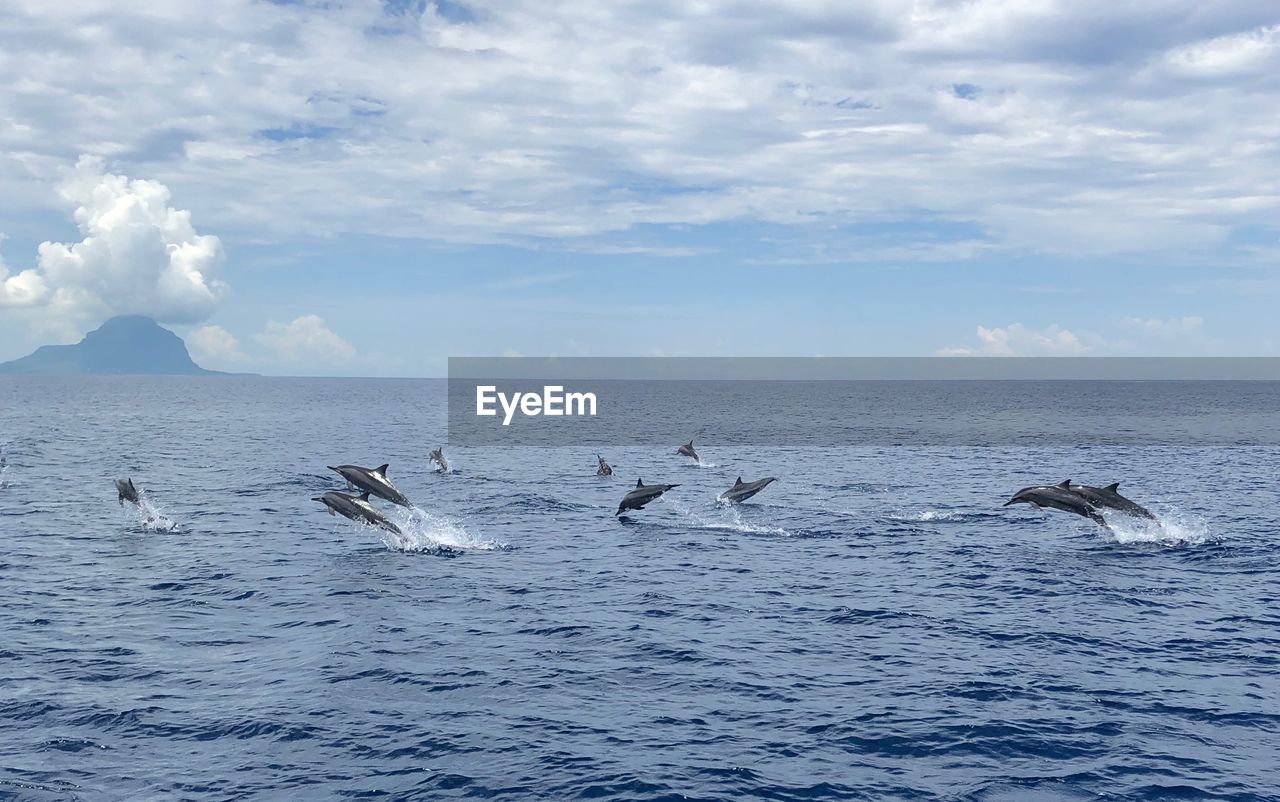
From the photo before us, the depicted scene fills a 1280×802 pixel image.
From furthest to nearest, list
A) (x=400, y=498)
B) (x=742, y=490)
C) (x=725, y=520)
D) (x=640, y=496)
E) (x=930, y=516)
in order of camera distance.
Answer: (x=742, y=490) < (x=930, y=516) < (x=640, y=496) < (x=725, y=520) < (x=400, y=498)

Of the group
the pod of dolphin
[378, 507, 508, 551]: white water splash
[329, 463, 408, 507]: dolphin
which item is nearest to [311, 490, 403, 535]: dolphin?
the pod of dolphin

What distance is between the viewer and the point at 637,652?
22188 mm

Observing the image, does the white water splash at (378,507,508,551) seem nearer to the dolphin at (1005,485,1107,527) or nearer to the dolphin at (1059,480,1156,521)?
the dolphin at (1005,485,1107,527)

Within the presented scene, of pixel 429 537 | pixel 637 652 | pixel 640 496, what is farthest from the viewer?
pixel 640 496

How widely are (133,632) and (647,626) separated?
1273cm

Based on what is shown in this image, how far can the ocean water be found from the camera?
15.9m

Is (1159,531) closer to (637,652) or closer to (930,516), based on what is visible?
(930,516)

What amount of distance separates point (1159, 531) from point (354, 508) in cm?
3049

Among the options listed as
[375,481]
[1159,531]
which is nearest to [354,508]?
[375,481]

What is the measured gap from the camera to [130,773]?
1565 centimetres

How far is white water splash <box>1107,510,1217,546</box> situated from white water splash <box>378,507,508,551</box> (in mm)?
23739

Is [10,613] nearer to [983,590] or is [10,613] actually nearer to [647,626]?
[647,626]

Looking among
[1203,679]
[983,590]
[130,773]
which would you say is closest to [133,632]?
[130,773]

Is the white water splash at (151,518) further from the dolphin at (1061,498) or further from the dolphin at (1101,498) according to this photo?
the dolphin at (1101,498)
